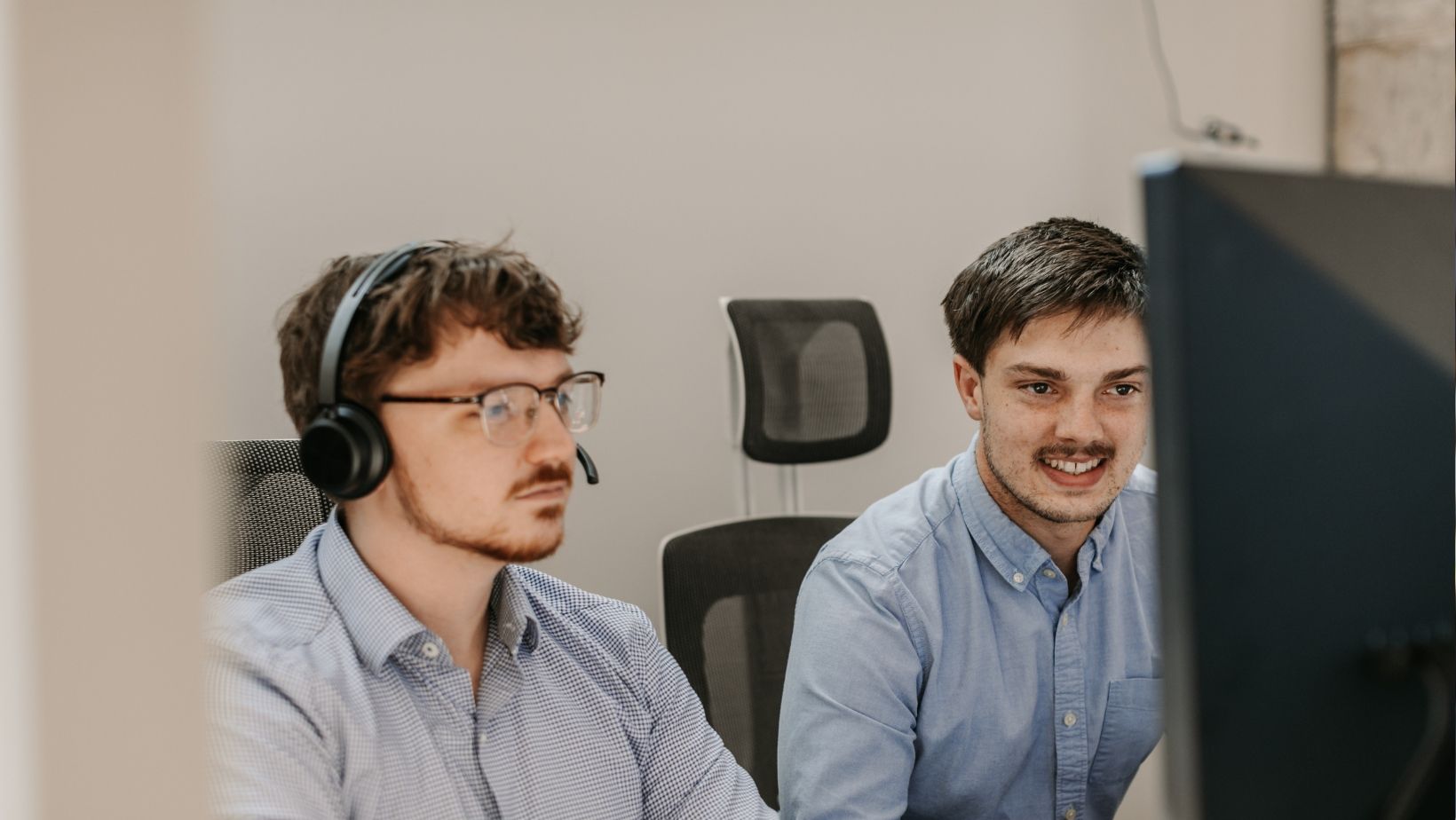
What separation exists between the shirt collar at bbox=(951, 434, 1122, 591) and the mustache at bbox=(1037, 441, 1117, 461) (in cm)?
9

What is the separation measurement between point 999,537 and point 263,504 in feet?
2.61

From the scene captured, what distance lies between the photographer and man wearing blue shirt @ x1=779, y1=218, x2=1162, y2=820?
1309mm

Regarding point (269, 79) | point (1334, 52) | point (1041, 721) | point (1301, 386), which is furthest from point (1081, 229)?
point (1334, 52)

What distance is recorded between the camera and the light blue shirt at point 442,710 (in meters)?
0.90

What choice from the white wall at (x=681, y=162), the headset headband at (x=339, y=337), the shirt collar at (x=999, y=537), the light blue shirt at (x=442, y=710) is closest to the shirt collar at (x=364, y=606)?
the light blue shirt at (x=442, y=710)

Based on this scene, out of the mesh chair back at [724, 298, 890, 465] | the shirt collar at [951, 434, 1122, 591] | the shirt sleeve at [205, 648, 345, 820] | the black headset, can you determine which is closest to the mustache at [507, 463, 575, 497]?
the black headset

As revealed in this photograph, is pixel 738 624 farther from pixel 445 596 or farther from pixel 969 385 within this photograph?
pixel 445 596

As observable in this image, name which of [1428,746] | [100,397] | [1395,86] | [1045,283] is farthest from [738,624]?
[1395,86]

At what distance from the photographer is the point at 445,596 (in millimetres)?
1081

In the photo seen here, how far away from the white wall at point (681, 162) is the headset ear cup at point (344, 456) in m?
0.93

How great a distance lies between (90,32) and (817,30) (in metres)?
2.46

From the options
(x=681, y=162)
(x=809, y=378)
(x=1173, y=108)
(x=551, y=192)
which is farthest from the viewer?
(x=1173, y=108)

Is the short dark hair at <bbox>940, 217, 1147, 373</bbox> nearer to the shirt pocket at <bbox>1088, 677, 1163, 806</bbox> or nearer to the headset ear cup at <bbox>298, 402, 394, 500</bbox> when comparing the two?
the shirt pocket at <bbox>1088, 677, 1163, 806</bbox>

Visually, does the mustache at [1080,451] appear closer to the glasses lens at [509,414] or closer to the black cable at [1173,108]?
the glasses lens at [509,414]
